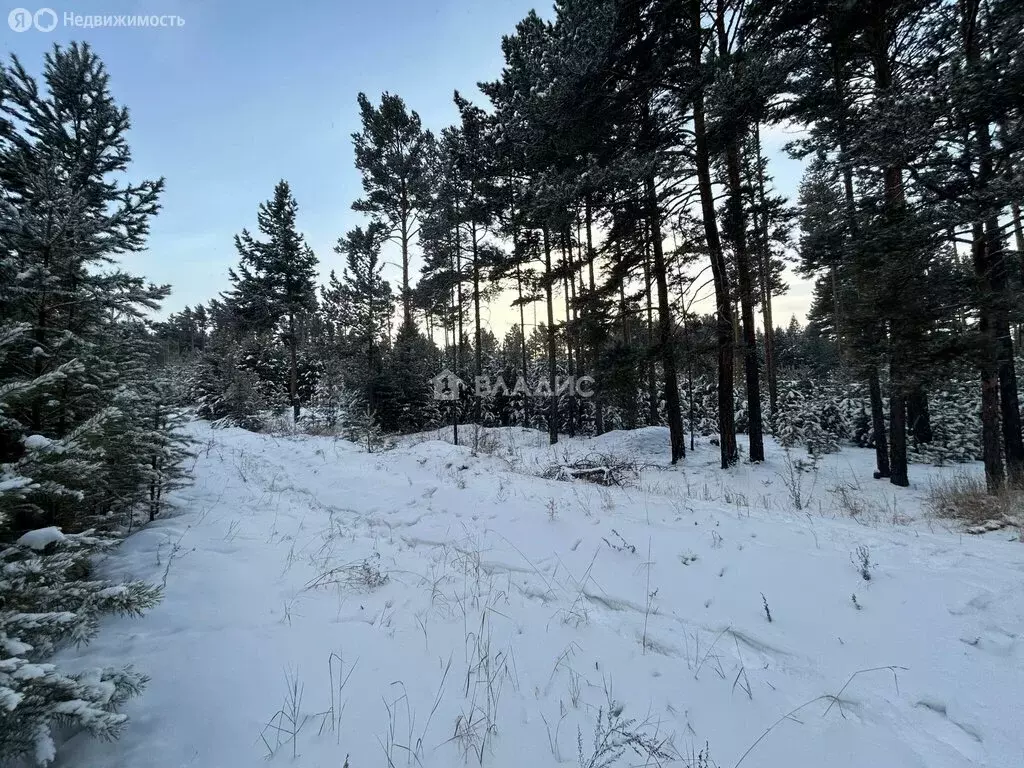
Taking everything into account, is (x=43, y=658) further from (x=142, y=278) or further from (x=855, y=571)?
(x=855, y=571)

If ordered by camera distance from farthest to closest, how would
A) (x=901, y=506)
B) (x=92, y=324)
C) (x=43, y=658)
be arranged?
(x=901, y=506)
(x=92, y=324)
(x=43, y=658)

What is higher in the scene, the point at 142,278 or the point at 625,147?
the point at 625,147

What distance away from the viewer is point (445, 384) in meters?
19.9

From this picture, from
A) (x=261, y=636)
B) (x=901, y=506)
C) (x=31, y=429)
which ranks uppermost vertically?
(x=31, y=429)

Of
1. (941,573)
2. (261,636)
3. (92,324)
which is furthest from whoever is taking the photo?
(92,324)

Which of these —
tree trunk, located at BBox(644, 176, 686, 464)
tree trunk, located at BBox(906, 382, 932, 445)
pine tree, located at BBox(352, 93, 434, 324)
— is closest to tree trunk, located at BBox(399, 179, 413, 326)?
pine tree, located at BBox(352, 93, 434, 324)

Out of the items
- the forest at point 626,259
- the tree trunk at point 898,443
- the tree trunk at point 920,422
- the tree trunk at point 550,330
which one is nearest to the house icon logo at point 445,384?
the forest at point 626,259

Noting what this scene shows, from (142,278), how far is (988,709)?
714 centimetres

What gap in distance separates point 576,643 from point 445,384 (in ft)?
57.6

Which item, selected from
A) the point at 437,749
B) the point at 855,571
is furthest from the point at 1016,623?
the point at 437,749

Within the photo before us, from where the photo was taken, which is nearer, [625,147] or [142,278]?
[142,278]

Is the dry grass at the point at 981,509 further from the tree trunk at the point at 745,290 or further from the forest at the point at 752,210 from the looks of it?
the tree trunk at the point at 745,290

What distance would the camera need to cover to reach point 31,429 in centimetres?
313

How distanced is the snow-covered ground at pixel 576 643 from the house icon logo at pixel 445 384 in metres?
14.2
